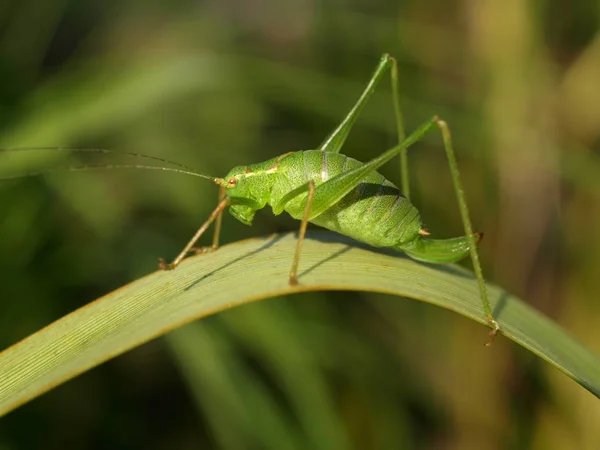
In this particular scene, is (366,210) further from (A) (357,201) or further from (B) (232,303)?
(B) (232,303)

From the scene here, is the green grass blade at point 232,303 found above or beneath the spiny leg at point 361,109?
beneath

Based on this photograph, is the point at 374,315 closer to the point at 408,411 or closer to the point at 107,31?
the point at 408,411

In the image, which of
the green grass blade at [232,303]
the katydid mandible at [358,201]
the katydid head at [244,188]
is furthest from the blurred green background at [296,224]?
the green grass blade at [232,303]

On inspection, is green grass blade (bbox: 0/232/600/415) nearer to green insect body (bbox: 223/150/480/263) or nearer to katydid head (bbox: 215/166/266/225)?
green insect body (bbox: 223/150/480/263)

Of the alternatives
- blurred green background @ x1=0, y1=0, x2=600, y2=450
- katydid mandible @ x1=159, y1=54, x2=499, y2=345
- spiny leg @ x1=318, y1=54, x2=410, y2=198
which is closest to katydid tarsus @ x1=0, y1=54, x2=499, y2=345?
katydid mandible @ x1=159, y1=54, x2=499, y2=345

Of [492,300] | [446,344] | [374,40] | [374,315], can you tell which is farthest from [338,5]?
[492,300]

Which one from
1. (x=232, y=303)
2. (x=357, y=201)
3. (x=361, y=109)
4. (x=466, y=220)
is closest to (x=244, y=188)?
(x=357, y=201)

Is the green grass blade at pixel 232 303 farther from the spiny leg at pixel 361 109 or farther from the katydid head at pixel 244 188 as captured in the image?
the spiny leg at pixel 361 109

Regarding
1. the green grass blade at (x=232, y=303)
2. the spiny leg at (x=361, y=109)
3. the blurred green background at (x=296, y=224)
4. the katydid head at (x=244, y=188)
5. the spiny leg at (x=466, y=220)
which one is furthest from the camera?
the blurred green background at (x=296, y=224)
